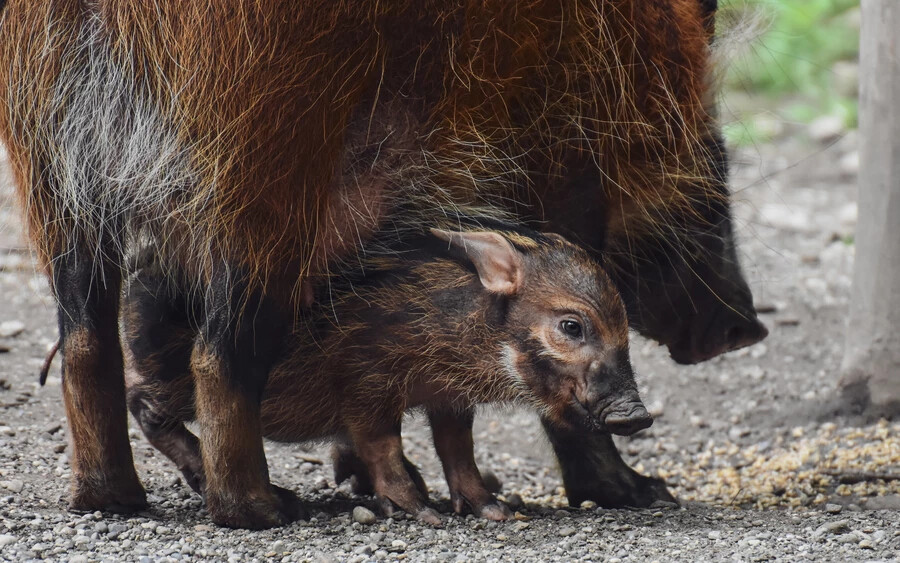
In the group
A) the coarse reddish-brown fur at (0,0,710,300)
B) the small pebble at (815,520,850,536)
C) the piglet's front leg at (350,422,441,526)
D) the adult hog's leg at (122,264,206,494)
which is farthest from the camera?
the adult hog's leg at (122,264,206,494)

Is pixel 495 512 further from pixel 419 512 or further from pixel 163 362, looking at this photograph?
pixel 163 362

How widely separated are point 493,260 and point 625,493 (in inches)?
36.7

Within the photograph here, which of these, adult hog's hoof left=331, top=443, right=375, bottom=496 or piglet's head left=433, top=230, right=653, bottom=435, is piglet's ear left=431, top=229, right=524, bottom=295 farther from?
adult hog's hoof left=331, top=443, right=375, bottom=496

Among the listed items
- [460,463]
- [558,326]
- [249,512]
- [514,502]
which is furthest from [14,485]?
[558,326]

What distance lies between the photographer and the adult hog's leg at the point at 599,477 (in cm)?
367

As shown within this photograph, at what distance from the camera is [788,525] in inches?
126

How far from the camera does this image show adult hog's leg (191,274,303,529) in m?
3.07

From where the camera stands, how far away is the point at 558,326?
316 cm

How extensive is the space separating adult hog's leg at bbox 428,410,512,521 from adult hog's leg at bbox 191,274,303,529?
50 centimetres

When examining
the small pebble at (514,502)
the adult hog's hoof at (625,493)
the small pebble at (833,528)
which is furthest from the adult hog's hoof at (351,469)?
the small pebble at (833,528)

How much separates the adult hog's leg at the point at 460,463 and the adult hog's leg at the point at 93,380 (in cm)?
84

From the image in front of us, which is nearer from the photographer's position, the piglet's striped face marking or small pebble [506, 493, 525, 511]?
the piglet's striped face marking

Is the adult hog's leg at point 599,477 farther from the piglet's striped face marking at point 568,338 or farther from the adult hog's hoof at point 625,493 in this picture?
the piglet's striped face marking at point 568,338

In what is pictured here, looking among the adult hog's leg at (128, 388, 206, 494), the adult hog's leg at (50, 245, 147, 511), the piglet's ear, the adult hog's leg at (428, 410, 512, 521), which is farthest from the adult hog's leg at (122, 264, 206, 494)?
the piglet's ear
